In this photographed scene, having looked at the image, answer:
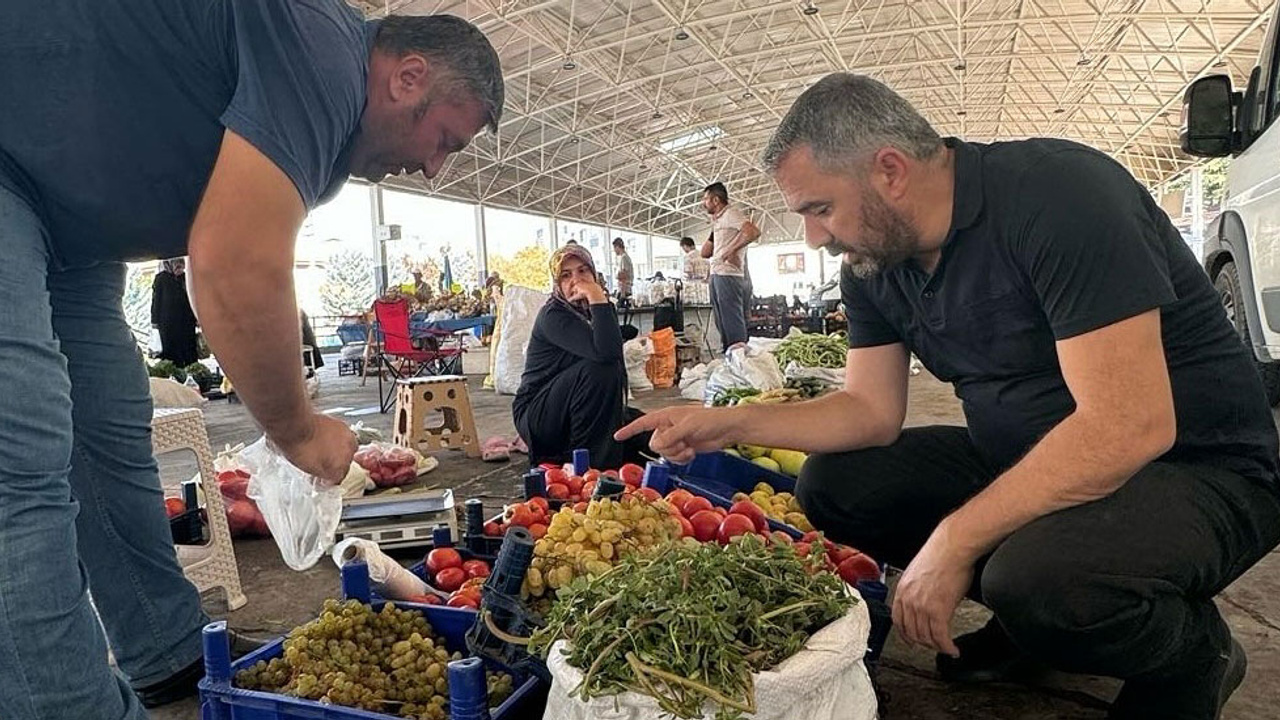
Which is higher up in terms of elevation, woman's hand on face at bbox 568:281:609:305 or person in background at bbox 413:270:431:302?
person in background at bbox 413:270:431:302

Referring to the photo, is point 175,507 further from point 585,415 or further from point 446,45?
point 446,45

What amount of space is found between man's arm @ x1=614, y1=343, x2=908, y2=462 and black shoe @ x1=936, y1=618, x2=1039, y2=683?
0.48 metres

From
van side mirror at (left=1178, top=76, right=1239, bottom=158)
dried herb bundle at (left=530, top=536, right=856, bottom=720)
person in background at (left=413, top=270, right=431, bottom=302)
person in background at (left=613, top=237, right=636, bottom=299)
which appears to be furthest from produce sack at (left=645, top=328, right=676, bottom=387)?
dried herb bundle at (left=530, top=536, right=856, bottom=720)

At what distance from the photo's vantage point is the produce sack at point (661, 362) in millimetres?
8117

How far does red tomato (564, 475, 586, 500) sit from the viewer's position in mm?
2646

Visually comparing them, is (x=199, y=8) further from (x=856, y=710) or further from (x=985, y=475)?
(x=985, y=475)

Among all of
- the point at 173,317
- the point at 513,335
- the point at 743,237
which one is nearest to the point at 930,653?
the point at 743,237

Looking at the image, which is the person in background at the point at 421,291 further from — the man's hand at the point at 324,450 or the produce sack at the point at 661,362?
the man's hand at the point at 324,450

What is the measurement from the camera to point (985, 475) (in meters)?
1.94

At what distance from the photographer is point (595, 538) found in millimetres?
1729

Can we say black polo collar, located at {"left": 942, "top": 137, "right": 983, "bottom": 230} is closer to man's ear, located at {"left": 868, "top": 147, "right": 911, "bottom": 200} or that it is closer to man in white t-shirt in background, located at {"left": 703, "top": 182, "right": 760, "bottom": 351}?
man's ear, located at {"left": 868, "top": 147, "right": 911, "bottom": 200}

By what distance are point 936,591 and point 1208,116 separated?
10.2ft

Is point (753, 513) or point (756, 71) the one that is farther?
point (756, 71)

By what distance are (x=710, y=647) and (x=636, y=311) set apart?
865 cm
